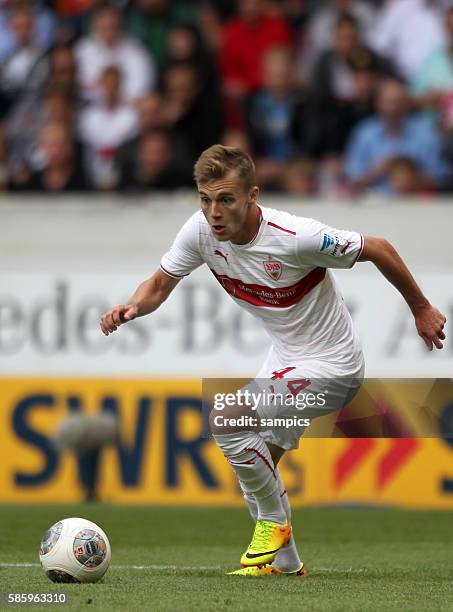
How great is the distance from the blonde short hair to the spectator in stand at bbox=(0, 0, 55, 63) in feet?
29.6

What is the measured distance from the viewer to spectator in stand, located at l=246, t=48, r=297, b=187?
1434 centimetres

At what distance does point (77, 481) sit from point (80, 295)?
182cm

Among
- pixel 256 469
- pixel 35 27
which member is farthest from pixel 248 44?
pixel 256 469

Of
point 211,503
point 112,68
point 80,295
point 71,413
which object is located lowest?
point 211,503

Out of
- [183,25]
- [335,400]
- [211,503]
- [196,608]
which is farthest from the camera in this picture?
[183,25]

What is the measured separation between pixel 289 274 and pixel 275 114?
776cm

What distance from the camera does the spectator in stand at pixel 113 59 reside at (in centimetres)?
1468

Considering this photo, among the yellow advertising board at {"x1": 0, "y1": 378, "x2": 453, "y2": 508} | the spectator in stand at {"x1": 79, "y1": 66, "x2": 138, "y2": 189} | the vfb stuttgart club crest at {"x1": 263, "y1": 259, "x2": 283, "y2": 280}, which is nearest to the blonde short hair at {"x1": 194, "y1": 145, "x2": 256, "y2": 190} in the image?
the vfb stuttgart club crest at {"x1": 263, "y1": 259, "x2": 283, "y2": 280}

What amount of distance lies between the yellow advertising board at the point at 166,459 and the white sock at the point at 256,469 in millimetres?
5332

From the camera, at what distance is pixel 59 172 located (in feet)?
46.4

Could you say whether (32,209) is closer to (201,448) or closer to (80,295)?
(80,295)

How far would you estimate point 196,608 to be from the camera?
18.6 feet

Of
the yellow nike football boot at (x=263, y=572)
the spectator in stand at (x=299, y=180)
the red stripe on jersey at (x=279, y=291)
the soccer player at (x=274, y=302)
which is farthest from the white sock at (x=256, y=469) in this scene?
the spectator in stand at (x=299, y=180)

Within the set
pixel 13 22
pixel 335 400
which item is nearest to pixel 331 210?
pixel 13 22
